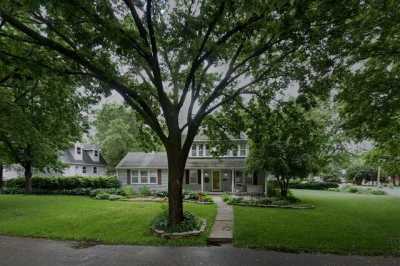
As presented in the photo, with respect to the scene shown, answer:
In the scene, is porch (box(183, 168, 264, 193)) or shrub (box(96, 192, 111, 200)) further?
porch (box(183, 168, 264, 193))

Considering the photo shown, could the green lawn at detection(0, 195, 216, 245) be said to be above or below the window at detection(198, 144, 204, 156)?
below

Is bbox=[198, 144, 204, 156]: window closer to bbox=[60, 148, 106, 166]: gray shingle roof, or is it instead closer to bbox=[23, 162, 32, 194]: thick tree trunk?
bbox=[23, 162, 32, 194]: thick tree trunk

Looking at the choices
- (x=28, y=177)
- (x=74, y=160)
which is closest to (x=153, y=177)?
(x=28, y=177)

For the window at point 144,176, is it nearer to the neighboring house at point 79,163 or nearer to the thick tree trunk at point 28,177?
the thick tree trunk at point 28,177

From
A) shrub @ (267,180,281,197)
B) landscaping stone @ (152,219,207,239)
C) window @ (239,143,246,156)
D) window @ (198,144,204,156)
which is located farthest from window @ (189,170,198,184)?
landscaping stone @ (152,219,207,239)

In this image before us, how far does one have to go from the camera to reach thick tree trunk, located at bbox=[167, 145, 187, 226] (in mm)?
9328

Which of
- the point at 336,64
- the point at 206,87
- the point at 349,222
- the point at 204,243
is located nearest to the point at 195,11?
the point at 206,87

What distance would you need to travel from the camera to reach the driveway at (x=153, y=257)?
6.37m

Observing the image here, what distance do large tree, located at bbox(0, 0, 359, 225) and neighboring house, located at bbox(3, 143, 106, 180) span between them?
23892mm

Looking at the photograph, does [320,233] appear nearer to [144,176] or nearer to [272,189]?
[272,189]

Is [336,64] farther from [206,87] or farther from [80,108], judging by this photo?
[80,108]

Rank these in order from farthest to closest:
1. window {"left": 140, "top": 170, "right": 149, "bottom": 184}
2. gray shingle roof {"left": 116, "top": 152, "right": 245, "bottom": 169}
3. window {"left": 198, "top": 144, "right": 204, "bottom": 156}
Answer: window {"left": 198, "top": 144, "right": 204, "bottom": 156} < window {"left": 140, "top": 170, "right": 149, "bottom": 184} < gray shingle roof {"left": 116, "top": 152, "right": 245, "bottom": 169}

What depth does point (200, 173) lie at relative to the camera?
84.5ft

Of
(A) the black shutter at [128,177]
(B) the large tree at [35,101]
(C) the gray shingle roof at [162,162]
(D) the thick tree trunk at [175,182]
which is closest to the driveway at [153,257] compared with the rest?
(D) the thick tree trunk at [175,182]
